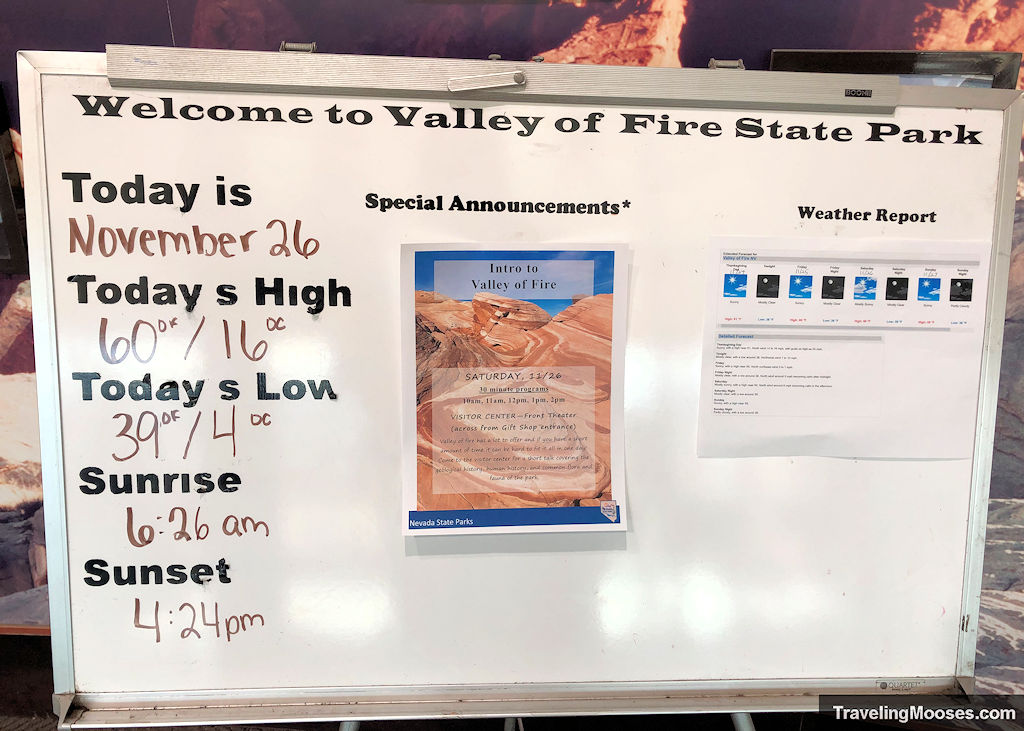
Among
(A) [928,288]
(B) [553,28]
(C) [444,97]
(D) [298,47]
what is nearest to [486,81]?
(C) [444,97]

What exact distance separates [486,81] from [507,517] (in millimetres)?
572

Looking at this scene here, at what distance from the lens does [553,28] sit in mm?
966

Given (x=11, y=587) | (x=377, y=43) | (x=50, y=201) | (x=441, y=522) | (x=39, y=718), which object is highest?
(x=377, y=43)

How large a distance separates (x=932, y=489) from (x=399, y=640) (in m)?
0.78

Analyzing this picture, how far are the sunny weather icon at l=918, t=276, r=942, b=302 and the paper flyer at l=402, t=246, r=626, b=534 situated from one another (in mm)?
411

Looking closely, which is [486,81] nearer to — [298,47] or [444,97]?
[444,97]

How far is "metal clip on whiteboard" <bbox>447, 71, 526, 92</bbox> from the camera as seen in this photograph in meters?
0.70

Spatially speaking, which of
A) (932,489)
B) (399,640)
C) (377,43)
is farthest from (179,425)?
(932,489)

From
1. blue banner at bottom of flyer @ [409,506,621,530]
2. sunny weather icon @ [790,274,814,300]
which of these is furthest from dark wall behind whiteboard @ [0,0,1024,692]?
blue banner at bottom of flyer @ [409,506,621,530]

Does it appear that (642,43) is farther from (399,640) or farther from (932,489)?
(399,640)

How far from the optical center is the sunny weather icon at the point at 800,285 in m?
0.74

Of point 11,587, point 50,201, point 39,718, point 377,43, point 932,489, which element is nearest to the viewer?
point 50,201

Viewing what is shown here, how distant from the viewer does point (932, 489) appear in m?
0.78

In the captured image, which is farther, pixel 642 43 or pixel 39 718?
pixel 39 718
